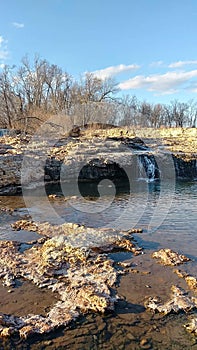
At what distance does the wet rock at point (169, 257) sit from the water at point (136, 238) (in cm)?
16

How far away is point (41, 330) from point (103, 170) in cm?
1183

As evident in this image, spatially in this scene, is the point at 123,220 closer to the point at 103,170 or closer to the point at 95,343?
the point at 95,343

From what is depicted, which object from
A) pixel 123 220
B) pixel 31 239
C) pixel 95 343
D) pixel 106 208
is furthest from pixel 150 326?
pixel 106 208

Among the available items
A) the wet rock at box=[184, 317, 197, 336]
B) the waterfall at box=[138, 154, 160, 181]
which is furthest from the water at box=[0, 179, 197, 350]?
the waterfall at box=[138, 154, 160, 181]

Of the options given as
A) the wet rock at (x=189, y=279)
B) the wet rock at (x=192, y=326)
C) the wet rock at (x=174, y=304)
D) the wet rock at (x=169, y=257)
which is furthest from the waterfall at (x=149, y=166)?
the wet rock at (x=192, y=326)

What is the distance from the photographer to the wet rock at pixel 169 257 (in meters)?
5.67

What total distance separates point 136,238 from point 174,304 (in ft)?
9.19

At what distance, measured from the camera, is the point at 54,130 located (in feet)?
82.3

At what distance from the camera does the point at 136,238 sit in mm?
7066

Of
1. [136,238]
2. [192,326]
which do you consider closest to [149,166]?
[136,238]

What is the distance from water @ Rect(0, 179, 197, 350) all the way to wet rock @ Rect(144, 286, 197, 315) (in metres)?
0.11

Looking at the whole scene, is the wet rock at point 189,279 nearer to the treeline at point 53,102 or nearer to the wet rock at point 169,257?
the wet rock at point 169,257

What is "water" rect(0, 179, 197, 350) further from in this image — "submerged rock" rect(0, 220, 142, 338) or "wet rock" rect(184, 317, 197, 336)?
"submerged rock" rect(0, 220, 142, 338)

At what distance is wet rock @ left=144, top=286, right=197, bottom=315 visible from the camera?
13.7ft
